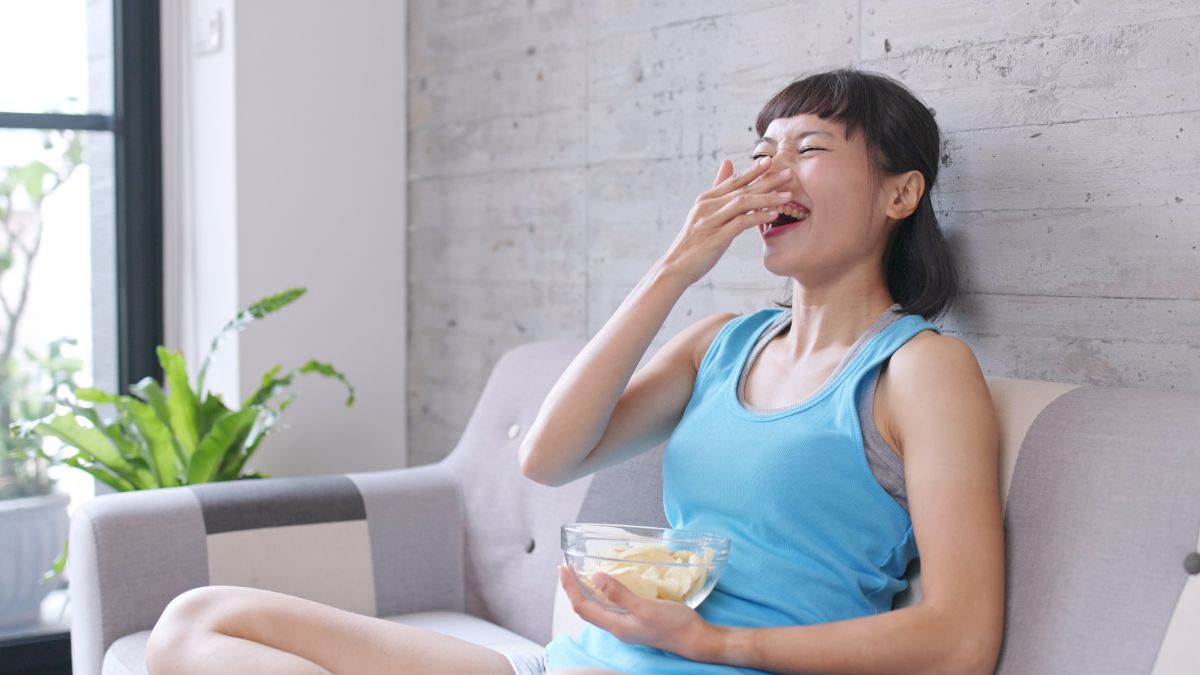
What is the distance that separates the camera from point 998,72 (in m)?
1.87

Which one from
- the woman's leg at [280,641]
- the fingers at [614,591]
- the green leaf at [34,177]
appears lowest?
the woman's leg at [280,641]

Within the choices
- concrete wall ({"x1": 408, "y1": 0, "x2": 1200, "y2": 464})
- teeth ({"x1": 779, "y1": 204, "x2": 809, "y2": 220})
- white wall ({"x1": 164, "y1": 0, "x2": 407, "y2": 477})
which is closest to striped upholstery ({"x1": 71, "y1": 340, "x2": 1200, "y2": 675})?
concrete wall ({"x1": 408, "y1": 0, "x2": 1200, "y2": 464})

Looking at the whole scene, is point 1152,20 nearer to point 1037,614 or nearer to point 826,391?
point 826,391

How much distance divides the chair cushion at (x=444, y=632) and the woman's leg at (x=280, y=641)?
0.32 meters

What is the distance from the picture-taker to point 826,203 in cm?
169

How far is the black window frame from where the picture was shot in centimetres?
322

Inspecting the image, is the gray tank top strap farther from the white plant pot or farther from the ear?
the white plant pot

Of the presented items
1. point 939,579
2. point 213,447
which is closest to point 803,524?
point 939,579

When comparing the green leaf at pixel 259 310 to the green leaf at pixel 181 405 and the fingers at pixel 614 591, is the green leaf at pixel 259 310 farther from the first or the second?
the fingers at pixel 614 591

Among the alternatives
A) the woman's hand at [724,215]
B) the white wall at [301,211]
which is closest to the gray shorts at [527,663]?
the woman's hand at [724,215]

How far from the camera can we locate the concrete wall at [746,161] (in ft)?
5.56

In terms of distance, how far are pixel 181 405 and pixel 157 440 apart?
93 mm

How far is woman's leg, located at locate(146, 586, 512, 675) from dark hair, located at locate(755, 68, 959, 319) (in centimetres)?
77

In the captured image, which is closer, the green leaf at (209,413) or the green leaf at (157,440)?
the green leaf at (157,440)
